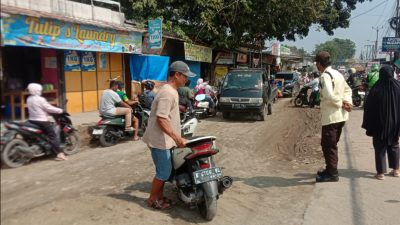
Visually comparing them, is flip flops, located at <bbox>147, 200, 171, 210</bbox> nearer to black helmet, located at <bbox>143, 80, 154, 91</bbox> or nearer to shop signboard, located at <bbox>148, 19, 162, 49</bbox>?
black helmet, located at <bbox>143, 80, 154, 91</bbox>

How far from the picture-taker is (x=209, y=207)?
14.1 ft

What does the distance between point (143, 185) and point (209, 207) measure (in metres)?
1.49

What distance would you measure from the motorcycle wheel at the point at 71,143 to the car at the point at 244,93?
32.3 ft

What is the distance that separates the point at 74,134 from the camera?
1.54 m

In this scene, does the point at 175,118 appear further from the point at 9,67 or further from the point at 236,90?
the point at 236,90

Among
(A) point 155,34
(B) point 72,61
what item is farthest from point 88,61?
(A) point 155,34

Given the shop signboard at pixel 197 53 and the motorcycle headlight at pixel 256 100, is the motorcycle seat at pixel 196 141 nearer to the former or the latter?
the motorcycle headlight at pixel 256 100

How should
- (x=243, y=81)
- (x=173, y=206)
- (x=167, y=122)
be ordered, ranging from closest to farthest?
(x=167, y=122), (x=173, y=206), (x=243, y=81)

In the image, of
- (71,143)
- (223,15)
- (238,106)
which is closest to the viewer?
(71,143)

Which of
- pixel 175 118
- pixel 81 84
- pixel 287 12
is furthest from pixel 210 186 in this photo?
pixel 287 12

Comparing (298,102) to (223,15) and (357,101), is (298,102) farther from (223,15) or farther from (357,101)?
(223,15)

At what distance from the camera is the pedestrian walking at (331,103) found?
5184 millimetres

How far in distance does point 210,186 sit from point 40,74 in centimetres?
326

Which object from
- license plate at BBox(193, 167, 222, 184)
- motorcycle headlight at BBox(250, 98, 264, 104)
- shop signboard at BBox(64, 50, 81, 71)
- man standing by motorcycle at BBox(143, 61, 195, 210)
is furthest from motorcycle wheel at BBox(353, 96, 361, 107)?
shop signboard at BBox(64, 50, 81, 71)
